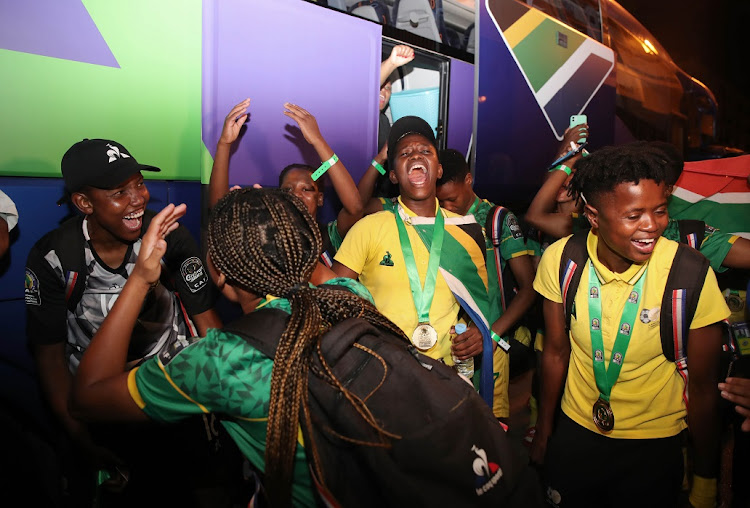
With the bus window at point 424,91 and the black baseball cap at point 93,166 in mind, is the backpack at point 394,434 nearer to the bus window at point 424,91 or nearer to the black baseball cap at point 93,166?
the black baseball cap at point 93,166

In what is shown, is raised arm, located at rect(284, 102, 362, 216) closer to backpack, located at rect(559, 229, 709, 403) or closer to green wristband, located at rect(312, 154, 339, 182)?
green wristband, located at rect(312, 154, 339, 182)

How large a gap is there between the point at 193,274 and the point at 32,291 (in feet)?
2.00

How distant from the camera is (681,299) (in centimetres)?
198

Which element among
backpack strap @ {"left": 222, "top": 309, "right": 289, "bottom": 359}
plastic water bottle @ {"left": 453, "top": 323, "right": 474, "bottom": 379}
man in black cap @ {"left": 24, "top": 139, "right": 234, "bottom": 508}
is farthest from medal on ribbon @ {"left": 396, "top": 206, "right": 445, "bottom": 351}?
backpack strap @ {"left": 222, "top": 309, "right": 289, "bottom": 359}

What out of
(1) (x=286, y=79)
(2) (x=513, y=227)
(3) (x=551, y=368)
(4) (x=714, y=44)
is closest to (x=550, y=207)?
(2) (x=513, y=227)

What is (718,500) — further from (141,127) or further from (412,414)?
(141,127)

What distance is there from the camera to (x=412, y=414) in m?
1.17

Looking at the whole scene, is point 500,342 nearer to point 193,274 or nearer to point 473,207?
point 473,207

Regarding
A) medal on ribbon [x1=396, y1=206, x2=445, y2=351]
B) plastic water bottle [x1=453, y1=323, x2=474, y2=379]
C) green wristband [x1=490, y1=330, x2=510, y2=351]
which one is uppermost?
medal on ribbon [x1=396, y1=206, x2=445, y2=351]

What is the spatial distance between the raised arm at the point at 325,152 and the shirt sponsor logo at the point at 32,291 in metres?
1.49

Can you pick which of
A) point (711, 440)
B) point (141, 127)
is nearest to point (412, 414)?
point (711, 440)

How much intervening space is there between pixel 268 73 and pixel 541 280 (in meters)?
1.83

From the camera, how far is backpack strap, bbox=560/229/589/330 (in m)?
2.21

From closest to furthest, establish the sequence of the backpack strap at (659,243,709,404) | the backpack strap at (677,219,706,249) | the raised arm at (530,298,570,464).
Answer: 1. the backpack strap at (659,243,709,404)
2. the raised arm at (530,298,570,464)
3. the backpack strap at (677,219,706,249)
